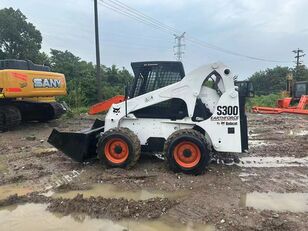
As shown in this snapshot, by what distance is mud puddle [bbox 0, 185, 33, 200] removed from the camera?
6146 mm

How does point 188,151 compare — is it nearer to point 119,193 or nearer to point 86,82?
point 119,193

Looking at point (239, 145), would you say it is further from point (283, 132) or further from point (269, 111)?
point (269, 111)

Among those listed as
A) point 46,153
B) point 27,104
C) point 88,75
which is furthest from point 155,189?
point 88,75

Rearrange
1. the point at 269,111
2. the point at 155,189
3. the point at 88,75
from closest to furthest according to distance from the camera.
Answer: the point at 155,189 → the point at 269,111 → the point at 88,75

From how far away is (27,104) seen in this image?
13.8 m

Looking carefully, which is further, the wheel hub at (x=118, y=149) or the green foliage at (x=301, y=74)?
the green foliage at (x=301, y=74)

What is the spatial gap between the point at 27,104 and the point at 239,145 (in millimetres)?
9305

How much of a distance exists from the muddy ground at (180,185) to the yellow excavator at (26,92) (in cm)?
294

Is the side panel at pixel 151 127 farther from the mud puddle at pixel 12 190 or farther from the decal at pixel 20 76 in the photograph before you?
the decal at pixel 20 76

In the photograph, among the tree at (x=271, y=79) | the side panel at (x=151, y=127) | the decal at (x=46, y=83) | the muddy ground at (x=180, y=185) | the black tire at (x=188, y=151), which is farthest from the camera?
the tree at (x=271, y=79)

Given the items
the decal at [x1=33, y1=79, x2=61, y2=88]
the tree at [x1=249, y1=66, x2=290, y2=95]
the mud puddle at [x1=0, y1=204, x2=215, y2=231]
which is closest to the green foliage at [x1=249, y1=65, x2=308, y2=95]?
the tree at [x1=249, y1=66, x2=290, y2=95]

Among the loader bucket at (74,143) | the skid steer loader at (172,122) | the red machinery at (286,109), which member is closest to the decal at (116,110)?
the skid steer loader at (172,122)

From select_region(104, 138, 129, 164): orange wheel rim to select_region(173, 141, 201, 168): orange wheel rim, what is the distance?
102 centimetres

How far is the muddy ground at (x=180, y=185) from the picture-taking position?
507cm
